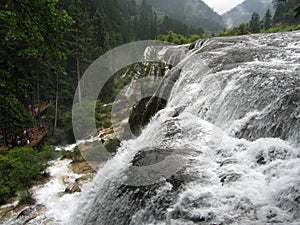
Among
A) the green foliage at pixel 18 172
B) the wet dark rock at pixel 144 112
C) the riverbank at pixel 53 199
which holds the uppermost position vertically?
the wet dark rock at pixel 144 112

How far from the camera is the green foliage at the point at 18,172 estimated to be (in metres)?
8.90

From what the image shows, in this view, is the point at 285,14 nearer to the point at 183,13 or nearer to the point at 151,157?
the point at 151,157

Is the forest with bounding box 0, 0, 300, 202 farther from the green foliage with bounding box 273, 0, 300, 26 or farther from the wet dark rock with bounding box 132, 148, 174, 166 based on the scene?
the wet dark rock with bounding box 132, 148, 174, 166

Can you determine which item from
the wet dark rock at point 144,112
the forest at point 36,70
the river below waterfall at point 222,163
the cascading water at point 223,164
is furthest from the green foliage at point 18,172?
the cascading water at point 223,164

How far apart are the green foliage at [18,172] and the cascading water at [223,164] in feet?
17.3

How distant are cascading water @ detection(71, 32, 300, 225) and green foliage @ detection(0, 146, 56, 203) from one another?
5.29 metres

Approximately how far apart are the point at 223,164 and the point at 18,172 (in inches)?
324

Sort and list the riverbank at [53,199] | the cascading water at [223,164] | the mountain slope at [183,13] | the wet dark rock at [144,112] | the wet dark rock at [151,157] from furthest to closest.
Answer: the mountain slope at [183,13] → the wet dark rock at [144,112] → the riverbank at [53,199] → the wet dark rock at [151,157] → the cascading water at [223,164]

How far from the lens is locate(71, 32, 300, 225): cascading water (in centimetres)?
281

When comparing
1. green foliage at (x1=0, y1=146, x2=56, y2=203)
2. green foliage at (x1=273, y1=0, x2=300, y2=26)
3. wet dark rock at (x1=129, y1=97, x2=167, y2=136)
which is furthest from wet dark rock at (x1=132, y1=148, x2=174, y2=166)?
green foliage at (x1=273, y1=0, x2=300, y2=26)

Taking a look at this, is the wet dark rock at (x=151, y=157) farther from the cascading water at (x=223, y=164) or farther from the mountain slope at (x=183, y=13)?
the mountain slope at (x=183, y=13)

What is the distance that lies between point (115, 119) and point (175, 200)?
14.8 meters

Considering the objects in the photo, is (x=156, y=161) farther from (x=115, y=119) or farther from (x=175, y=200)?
(x=115, y=119)

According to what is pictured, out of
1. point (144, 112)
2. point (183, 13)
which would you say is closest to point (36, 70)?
point (144, 112)
